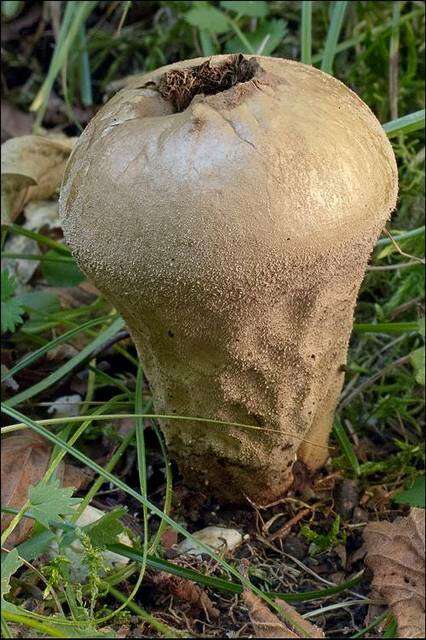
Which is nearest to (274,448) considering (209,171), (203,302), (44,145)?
(203,302)

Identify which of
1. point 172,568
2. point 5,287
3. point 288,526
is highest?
point 5,287

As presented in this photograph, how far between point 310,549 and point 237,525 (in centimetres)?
16

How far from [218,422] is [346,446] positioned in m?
0.43

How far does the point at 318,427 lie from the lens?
1.66 metres

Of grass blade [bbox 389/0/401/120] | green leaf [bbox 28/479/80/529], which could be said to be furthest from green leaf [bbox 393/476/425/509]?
grass blade [bbox 389/0/401/120]

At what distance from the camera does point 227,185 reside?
1.14 meters

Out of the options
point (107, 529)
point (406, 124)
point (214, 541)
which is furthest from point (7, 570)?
point (406, 124)

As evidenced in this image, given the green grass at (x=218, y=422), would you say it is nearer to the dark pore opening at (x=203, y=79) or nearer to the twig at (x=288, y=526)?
the twig at (x=288, y=526)

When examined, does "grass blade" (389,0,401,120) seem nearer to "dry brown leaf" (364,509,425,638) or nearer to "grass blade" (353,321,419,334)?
"grass blade" (353,321,419,334)

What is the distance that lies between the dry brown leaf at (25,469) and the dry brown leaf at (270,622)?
0.59m

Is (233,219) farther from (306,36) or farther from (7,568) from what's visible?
(306,36)

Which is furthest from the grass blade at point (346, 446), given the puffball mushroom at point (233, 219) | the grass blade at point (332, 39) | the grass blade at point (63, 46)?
the grass blade at point (63, 46)

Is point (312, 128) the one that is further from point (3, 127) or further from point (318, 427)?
point (3, 127)

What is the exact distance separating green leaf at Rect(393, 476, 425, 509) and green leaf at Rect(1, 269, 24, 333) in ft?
3.15
